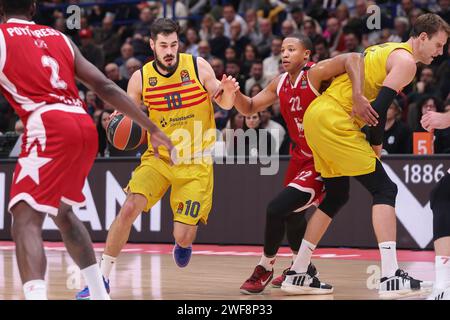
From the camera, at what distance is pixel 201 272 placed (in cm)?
815

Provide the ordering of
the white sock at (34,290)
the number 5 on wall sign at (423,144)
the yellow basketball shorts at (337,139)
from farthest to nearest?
the number 5 on wall sign at (423,144), the yellow basketball shorts at (337,139), the white sock at (34,290)

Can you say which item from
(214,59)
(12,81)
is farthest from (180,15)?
(12,81)

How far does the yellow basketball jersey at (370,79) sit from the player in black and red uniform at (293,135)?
0.32 ft

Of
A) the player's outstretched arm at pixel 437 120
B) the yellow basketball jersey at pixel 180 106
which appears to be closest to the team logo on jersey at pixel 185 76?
the yellow basketball jersey at pixel 180 106

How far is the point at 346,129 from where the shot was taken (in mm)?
6457

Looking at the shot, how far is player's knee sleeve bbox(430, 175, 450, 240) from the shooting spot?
5555mm

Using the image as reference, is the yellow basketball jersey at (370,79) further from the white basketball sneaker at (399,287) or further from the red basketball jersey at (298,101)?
the white basketball sneaker at (399,287)

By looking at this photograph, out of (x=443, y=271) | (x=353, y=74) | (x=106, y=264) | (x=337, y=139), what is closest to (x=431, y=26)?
(x=353, y=74)

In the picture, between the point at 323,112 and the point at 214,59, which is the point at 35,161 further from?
the point at 214,59

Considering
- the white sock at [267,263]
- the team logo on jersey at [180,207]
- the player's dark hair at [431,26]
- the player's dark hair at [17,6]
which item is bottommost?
the white sock at [267,263]

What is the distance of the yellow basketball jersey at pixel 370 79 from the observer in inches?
258

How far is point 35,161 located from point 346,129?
2.68 meters

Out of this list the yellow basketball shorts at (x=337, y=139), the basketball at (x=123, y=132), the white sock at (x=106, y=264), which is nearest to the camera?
the yellow basketball shorts at (x=337, y=139)

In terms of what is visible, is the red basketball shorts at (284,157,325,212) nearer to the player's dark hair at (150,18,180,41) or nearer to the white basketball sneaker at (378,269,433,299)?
the white basketball sneaker at (378,269,433,299)
